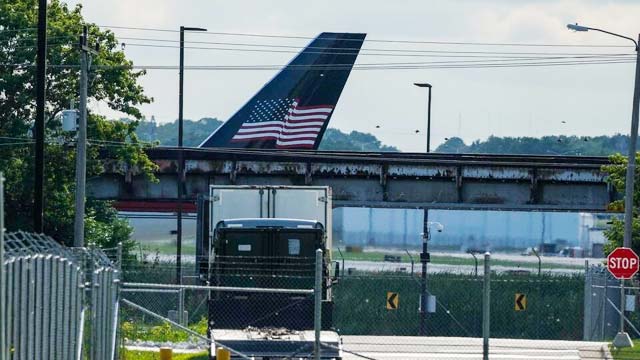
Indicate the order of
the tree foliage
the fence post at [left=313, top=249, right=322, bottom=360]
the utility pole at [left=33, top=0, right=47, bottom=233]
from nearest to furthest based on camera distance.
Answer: the fence post at [left=313, top=249, right=322, bottom=360], the utility pole at [left=33, top=0, right=47, bottom=233], the tree foliage

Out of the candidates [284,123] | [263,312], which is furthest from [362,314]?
[263,312]

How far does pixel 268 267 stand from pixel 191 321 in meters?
12.9

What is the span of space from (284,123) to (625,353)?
88.7 feet

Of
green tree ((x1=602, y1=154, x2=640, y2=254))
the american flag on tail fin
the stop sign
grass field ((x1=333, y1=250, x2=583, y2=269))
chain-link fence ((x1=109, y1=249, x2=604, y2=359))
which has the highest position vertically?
the american flag on tail fin

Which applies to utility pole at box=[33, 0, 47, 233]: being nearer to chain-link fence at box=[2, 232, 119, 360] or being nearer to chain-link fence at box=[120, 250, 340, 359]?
chain-link fence at box=[120, 250, 340, 359]

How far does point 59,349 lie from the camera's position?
51.4ft

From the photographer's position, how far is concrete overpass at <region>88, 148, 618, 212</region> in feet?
162

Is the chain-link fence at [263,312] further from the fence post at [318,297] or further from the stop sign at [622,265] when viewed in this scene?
the stop sign at [622,265]

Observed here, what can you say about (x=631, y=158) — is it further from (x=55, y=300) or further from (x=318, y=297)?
(x=55, y=300)

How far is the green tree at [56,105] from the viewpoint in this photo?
139 feet

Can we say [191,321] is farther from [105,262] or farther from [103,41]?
[105,262]

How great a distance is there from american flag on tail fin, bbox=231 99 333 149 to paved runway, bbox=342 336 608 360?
22.7m

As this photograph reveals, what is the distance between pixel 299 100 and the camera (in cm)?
5462

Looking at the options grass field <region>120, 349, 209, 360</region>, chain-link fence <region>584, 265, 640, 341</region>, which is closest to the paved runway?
grass field <region>120, 349, 209, 360</region>
